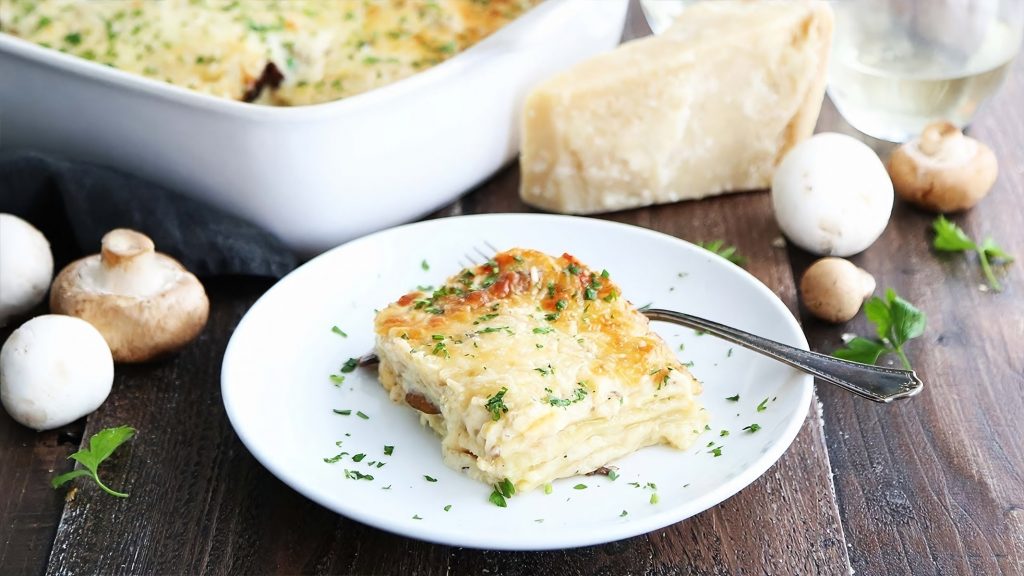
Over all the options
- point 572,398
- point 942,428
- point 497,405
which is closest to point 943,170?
point 942,428

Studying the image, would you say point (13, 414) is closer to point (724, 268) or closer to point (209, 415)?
point (209, 415)

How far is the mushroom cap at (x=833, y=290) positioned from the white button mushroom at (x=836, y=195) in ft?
0.57

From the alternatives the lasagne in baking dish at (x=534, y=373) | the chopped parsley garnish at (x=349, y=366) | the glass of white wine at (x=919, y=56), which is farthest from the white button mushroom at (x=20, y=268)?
the glass of white wine at (x=919, y=56)

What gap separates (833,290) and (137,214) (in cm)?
160

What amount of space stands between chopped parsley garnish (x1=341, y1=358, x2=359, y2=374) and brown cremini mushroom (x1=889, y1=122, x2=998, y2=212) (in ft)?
4.97

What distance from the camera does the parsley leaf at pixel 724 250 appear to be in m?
2.68

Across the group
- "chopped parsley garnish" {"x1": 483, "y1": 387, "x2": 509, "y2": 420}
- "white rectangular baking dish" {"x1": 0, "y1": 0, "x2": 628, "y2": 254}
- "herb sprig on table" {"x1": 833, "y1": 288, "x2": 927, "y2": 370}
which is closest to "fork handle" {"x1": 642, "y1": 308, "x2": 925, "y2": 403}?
"herb sprig on table" {"x1": 833, "y1": 288, "x2": 927, "y2": 370}

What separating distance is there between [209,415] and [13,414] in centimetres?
37

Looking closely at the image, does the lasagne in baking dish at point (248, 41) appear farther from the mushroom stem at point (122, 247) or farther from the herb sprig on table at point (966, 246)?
the herb sprig on table at point (966, 246)

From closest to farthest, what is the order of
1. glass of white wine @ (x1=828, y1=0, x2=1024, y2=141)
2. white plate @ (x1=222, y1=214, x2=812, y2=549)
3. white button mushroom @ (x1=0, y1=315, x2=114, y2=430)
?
white plate @ (x1=222, y1=214, x2=812, y2=549) → white button mushroom @ (x1=0, y1=315, x2=114, y2=430) → glass of white wine @ (x1=828, y1=0, x2=1024, y2=141)

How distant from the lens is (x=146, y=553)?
6.37 feet

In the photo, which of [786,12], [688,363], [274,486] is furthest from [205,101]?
[786,12]

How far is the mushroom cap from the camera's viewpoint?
2475 mm

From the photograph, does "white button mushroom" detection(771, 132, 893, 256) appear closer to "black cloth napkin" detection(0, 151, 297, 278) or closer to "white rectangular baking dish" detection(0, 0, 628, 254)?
"white rectangular baking dish" detection(0, 0, 628, 254)
